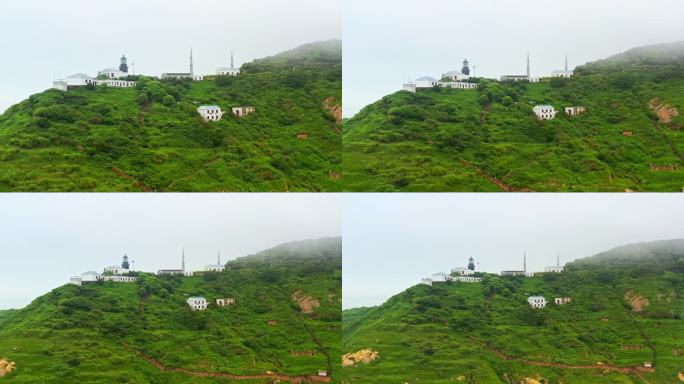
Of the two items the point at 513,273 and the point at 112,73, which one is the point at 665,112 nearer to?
the point at 513,273

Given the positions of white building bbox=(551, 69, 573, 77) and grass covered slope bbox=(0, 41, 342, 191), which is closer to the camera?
grass covered slope bbox=(0, 41, 342, 191)

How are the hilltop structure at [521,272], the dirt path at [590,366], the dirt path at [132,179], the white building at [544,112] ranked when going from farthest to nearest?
the white building at [544,112]
the hilltop structure at [521,272]
the dirt path at [590,366]
the dirt path at [132,179]

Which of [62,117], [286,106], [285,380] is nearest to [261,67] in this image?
[286,106]

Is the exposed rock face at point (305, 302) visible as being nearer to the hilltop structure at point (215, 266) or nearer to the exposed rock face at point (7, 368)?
the hilltop structure at point (215, 266)

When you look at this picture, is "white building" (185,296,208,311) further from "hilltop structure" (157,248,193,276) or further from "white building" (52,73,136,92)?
"white building" (52,73,136,92)

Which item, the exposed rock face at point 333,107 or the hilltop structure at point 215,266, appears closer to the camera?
the hilltop structure at point 215,266

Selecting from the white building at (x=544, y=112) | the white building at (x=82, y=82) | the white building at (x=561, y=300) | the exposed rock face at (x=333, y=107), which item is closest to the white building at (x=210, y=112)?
the white building at (x=82, y=82)

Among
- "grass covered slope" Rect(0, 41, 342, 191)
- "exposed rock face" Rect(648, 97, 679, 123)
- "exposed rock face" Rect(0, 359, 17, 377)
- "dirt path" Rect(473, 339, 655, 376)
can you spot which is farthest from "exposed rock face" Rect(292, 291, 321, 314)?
"exposed rock face" Rect(648, 97, 679, 123)
